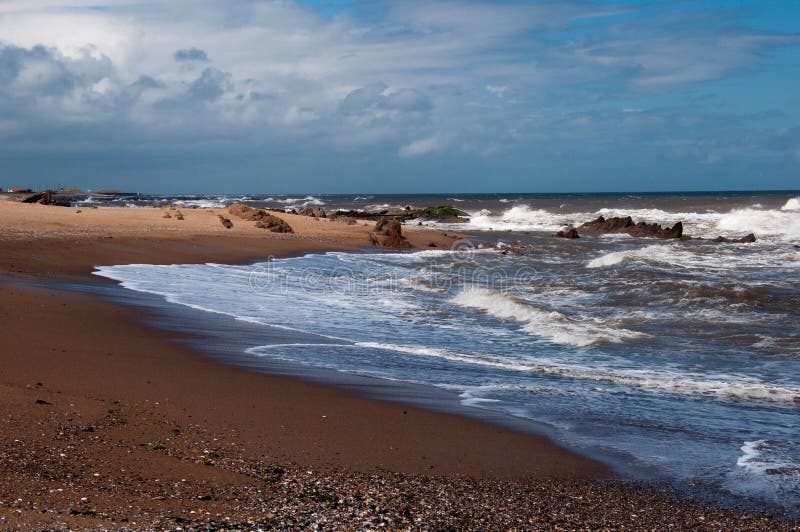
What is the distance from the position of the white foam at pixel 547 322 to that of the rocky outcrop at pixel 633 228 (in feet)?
88.5

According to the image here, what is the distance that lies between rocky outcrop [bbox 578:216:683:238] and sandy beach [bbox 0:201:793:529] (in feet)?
117

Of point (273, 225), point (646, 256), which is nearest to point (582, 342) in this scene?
point (646, 256)

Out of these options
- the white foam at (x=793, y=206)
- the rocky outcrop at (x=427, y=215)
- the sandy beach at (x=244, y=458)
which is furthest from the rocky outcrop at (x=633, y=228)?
Result: the sandy beach at (x=244, y=458)

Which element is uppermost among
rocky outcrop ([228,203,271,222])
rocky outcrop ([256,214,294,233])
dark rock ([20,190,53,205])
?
dark rock ([20,190,53,205])

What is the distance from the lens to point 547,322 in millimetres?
13078

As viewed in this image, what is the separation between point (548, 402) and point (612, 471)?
6.96 ft

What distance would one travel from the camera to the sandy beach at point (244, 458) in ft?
13.4

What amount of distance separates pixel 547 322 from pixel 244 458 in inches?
347

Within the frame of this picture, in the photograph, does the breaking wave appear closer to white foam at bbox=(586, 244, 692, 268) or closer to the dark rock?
white foam at bbox=(586, 244, 692, 268)

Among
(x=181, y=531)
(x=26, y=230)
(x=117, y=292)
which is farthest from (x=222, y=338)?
(x=26, y=230)

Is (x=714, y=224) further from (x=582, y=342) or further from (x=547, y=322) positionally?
(x=582, y=342)

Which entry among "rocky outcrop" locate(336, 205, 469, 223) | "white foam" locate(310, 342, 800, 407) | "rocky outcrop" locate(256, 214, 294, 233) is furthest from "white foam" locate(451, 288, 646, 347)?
"rocky outcrop" locate(336, 205, 469, 223)

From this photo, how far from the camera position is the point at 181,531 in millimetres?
3695

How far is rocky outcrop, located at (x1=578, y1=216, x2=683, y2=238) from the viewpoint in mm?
40156
